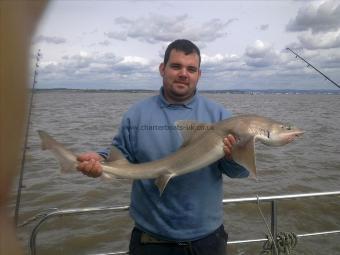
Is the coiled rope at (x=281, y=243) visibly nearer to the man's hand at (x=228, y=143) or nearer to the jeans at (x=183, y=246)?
the jeans at (x=183, y=246)

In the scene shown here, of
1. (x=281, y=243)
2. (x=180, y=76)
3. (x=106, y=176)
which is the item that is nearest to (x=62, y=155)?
(x=106, y=176)

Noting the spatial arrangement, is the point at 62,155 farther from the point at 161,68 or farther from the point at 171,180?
the point at 161,68

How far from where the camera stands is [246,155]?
3627 millimetres

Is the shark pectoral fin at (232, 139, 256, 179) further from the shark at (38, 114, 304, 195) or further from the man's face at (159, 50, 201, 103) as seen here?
the man's face at (159, 50, 201, 103)

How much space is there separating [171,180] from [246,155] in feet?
2.56

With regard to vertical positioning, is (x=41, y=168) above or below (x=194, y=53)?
below

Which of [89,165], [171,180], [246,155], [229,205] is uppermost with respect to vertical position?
[246,155]

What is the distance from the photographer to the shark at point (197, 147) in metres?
3.76

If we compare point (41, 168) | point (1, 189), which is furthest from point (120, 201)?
point (1, 189)

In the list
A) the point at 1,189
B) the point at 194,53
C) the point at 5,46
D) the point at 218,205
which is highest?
the point at 194,53

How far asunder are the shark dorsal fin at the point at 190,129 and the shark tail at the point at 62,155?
102 cm

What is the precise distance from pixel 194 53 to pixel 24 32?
3345mm

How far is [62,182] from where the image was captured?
13.0m

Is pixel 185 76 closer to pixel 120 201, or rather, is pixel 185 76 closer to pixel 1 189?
pixel 1 189
